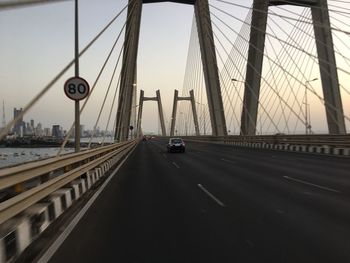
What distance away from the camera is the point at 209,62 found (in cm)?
4859

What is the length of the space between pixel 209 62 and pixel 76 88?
32.0 m

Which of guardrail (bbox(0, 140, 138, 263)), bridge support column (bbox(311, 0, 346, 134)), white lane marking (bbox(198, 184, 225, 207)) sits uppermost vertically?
bridge support column (bbox(311, 0, 346, 134))

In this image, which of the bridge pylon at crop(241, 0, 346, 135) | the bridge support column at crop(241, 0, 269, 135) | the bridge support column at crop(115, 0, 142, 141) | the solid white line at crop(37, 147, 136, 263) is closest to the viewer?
the solid white line at crop(37, 147, 136, 263)

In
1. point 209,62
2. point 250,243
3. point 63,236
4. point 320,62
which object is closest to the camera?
point 250,243

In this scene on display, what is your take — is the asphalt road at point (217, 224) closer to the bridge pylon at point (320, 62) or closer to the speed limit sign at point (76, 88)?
the speed limit sign at point (76, 88)

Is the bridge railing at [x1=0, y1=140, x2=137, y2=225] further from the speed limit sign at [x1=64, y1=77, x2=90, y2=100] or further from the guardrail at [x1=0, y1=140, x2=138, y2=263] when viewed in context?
the speed limit sign at [x1=64, y1=77, x2=90, y2=100]

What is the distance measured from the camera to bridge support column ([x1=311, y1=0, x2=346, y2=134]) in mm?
35509

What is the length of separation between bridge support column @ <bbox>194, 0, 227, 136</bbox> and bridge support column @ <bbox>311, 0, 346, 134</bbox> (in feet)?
39.7

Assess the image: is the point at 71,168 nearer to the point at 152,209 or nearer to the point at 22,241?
the point at 152,209

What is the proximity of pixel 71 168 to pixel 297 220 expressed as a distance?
20.2 ft

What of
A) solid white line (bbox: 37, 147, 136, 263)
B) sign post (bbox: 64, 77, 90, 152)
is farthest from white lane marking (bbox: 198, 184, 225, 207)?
sign post (bbox: 64, 77, 90, 152)

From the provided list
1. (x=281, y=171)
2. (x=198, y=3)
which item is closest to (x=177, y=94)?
(x=198, y=3)

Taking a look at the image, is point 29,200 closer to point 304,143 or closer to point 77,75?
point 77,75

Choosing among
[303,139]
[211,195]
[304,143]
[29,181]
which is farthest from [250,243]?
[303,139]
